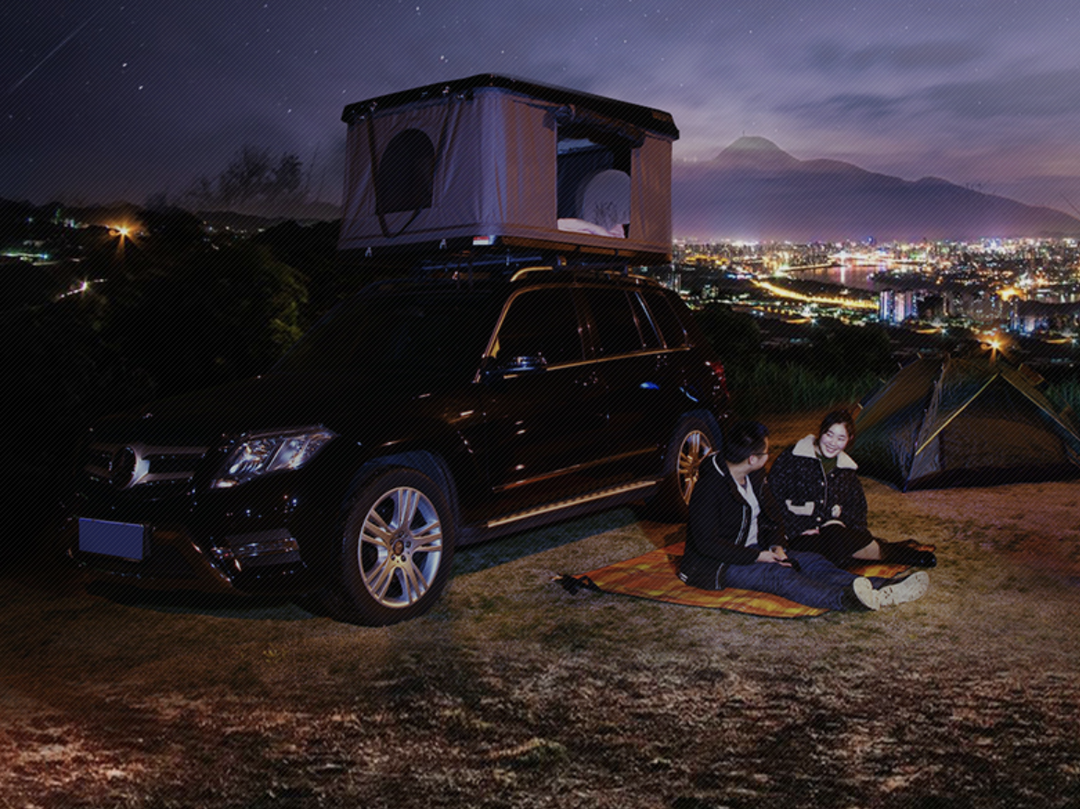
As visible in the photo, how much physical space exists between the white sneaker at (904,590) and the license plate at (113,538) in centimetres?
392

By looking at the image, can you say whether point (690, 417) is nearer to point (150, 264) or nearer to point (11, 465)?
A: point (11, 465)

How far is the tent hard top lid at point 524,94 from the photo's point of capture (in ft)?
24.1

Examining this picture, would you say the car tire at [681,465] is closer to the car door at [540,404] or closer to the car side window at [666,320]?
the car side window at [666,320]

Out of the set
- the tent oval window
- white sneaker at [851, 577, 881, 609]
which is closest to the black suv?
the tent oval window

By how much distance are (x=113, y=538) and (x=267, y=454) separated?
925mm

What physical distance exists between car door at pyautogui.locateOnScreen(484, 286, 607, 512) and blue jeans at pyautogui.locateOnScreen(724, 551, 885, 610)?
1.30 m

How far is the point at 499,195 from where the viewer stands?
7.21 meters

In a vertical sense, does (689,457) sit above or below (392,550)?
above

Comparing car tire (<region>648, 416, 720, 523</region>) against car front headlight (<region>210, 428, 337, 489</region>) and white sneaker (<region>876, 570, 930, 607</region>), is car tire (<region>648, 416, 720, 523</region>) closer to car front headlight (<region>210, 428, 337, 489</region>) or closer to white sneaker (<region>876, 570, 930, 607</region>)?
white sneaker (<region>876, 570, 930, 607</region>)

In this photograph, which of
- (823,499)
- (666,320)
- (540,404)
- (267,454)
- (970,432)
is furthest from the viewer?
(970,432)

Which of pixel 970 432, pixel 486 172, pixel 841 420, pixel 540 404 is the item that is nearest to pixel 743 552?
pixel 841 420

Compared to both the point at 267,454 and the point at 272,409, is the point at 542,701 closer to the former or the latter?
the point at 267,454

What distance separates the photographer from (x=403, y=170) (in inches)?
306

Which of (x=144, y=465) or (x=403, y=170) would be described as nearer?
(x=144, y=465)
